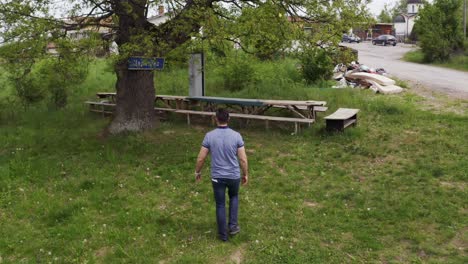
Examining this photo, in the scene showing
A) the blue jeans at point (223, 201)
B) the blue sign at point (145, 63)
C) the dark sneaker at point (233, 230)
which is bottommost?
the dark sneaker at point (233, 230)

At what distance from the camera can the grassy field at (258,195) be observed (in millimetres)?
5688

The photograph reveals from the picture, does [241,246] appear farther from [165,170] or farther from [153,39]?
[153,39]

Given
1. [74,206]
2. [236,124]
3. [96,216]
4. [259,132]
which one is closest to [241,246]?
[96,216]

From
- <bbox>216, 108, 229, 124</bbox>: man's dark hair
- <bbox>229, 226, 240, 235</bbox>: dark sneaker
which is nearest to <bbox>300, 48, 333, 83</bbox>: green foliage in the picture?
<bbox>216, 108, 229, 124</bbox>: man's dark hair

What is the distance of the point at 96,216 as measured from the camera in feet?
22.4

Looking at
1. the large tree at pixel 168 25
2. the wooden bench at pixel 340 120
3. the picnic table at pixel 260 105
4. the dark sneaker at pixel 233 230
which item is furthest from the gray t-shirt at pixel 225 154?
the picnic table at pixel 260 105

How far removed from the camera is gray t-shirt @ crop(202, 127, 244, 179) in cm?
563

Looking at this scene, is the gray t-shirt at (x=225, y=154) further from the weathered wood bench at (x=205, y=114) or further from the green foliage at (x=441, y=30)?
the green foliage at (x=441, y=30)

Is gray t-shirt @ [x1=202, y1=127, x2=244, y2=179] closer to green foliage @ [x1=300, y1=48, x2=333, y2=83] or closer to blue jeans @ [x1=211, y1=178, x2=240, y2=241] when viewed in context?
blue jeans @ [x1=211, y1=178, x2=240, y2=241]

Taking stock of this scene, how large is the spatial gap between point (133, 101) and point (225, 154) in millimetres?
5998

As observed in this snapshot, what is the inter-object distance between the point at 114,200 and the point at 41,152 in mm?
4023

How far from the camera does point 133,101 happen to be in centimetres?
1107

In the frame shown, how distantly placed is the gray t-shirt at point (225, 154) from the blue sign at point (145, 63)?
4557mm

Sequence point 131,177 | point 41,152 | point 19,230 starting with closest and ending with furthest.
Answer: point 19,230 → point 131,177 → point 41,152
